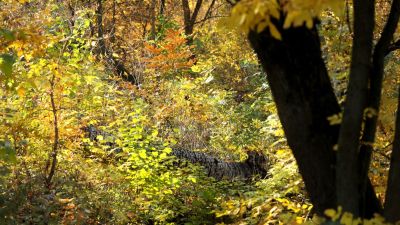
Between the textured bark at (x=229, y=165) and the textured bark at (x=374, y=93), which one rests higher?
the textured bark at (x=374, y=93)

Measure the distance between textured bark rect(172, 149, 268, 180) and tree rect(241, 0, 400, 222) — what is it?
17.3 feet

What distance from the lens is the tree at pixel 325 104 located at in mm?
2428

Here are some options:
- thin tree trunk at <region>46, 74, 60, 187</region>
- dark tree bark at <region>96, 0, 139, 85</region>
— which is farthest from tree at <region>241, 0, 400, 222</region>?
dark tree bark at <region>96, 0, 139, 85</region>

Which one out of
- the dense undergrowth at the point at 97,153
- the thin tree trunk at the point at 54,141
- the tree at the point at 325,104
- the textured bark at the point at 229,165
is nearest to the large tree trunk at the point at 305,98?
the tree at the point at 325,104

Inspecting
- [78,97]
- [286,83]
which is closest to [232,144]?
[78,97]

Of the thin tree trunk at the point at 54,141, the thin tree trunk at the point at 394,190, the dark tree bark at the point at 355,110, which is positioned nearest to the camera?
the dark tree bark at the point at 355,110

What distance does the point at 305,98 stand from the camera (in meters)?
2.49

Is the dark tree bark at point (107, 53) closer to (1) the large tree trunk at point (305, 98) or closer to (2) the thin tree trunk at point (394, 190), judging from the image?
(1) the large tree trunk at point (305, 98)

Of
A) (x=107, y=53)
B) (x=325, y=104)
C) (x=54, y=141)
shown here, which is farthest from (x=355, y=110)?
(x=107, y=53)

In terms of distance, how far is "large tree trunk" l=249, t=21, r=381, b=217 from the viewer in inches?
96.8

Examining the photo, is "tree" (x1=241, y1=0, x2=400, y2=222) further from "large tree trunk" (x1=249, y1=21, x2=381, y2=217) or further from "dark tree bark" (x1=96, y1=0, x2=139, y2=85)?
"dark tree bark" (x1=96, y1=0, x2=139, y2=85)

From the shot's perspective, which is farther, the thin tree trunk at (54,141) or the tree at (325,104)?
the thin tree trunk at (54,141)

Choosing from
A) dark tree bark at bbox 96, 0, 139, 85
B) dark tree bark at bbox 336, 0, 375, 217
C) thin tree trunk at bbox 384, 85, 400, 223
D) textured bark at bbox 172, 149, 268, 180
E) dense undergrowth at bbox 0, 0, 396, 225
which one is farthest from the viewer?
dark tree bark at bbox 96, 0, 139, 85

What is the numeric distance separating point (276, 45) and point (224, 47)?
11088mm
